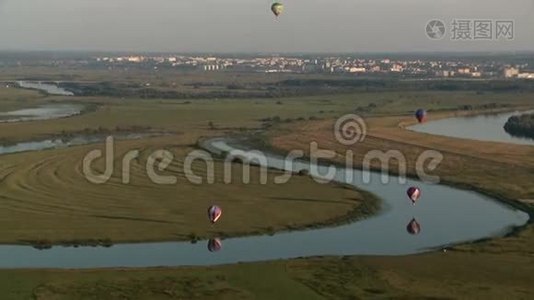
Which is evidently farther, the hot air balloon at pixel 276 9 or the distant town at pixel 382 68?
the distant town at pixel 382 68

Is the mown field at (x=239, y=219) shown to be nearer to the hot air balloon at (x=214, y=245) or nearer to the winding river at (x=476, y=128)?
the hot air balloon at (x=214, y=245)

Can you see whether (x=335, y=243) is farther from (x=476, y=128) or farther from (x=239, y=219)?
(x=476, y=128)

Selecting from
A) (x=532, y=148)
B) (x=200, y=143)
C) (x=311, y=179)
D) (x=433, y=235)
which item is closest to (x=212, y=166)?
(x=311, y=179)

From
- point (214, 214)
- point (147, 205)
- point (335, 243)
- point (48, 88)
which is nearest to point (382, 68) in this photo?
point (48, 88)

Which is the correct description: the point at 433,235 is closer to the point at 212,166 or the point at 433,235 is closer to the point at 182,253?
the point at 182,253

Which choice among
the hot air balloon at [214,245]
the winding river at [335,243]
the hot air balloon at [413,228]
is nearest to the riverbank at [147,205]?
the hot air balloon at [214,245]
